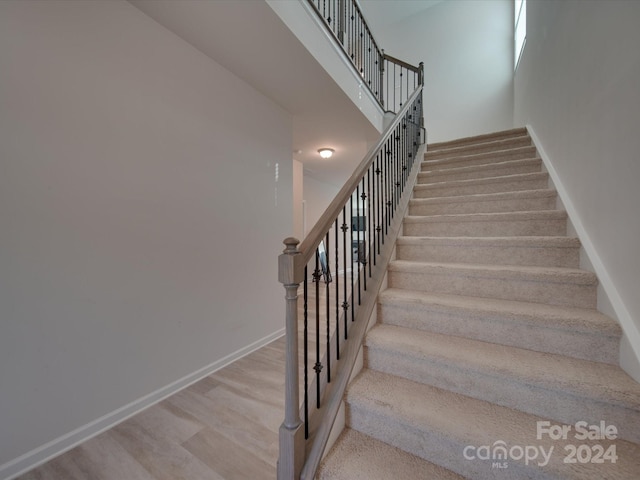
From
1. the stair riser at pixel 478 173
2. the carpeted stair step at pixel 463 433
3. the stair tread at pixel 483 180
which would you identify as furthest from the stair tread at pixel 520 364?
the stair riser at pixel 478 173

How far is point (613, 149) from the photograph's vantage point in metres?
1.28

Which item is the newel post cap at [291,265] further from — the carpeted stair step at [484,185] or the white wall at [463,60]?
the white wall at [463,60]

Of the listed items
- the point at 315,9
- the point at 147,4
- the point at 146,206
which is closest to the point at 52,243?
the point at 146,206

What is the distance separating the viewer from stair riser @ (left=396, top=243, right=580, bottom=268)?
1.61 m

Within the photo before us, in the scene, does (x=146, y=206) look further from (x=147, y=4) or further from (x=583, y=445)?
(x=583, y=445)

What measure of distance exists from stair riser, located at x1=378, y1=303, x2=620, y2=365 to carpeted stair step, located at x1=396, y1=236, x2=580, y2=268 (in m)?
0.54

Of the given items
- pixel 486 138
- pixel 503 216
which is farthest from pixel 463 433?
pixel 486 138

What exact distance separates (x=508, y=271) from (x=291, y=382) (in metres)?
1.34

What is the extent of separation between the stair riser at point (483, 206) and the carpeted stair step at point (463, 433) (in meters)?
1.54

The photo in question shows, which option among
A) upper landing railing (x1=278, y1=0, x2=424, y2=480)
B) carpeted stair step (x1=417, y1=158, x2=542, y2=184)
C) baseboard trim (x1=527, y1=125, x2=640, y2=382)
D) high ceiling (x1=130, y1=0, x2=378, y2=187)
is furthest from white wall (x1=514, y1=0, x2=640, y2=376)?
high ceiling (x1=130, y1=0, x2=378, y2=187)

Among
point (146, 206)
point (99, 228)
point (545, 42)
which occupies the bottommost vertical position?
point (99, 228)

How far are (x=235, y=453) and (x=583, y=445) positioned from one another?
150 centimetres

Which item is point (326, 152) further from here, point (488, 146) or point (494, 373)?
point (494, 373)

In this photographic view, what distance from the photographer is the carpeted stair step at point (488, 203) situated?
79.9 inches
